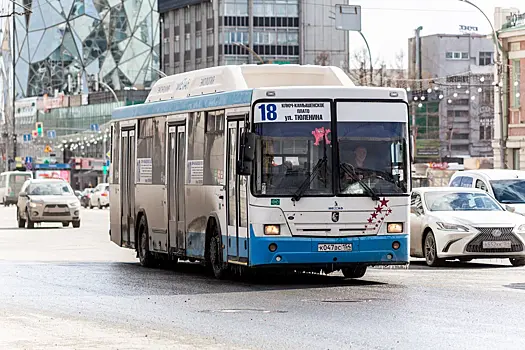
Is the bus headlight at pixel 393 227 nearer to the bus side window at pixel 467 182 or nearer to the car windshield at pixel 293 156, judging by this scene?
the car windshield at pixel 293 156

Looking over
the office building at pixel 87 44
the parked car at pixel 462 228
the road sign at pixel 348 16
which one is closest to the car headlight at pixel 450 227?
the parked car at pixel 462 228

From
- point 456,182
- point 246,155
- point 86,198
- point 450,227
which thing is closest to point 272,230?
point 246,155

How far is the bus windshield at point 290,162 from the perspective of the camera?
1880 centimetres

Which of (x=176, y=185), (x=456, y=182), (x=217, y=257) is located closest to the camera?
(x=217, y=257)

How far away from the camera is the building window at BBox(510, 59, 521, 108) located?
2476 inches

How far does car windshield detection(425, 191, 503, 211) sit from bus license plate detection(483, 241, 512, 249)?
4.64 ft

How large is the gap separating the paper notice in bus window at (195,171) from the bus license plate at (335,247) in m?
2.80

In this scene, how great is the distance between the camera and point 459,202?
83.2ft

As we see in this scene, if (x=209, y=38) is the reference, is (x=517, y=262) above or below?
below

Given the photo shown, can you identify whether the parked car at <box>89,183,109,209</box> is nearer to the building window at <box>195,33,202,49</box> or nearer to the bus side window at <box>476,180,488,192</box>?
the bus side window at <box>476,180,488,192</box>

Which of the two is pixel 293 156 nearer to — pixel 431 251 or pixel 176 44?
pixel 431 251

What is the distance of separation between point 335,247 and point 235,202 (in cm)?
155

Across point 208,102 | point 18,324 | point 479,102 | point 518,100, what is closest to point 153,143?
point 208,102

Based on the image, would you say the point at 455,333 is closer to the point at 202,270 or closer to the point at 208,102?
the point at 208,102
